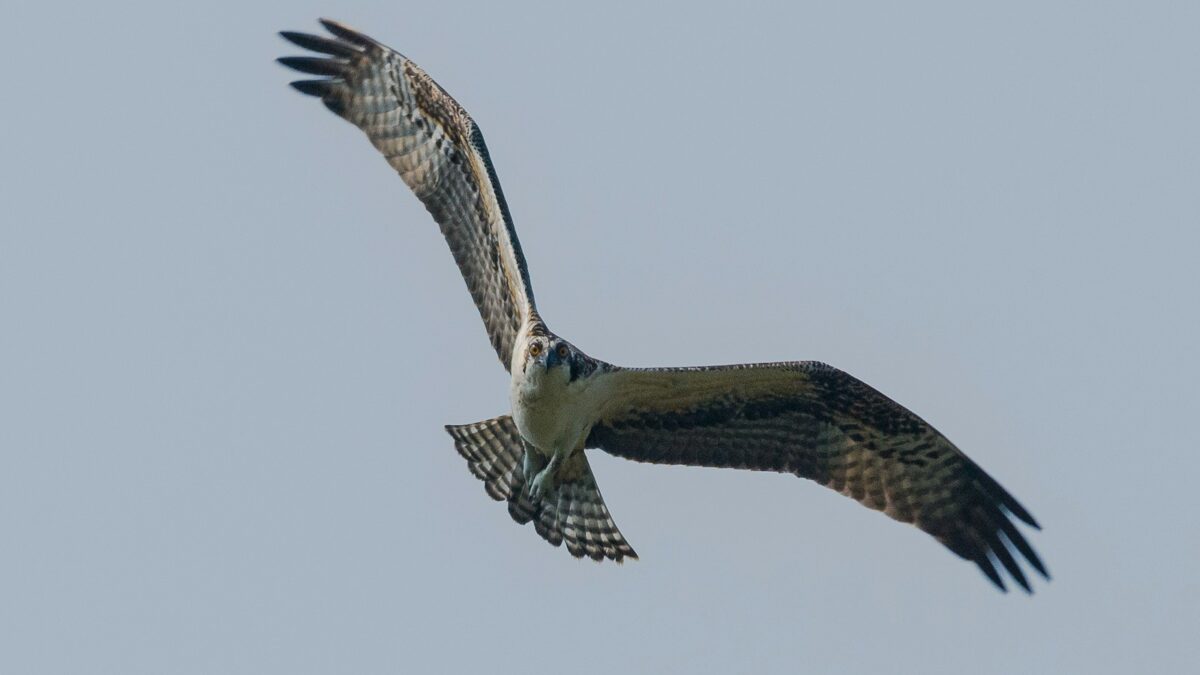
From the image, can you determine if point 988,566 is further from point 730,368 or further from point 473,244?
point 473,244

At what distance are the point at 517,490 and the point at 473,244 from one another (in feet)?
5.83

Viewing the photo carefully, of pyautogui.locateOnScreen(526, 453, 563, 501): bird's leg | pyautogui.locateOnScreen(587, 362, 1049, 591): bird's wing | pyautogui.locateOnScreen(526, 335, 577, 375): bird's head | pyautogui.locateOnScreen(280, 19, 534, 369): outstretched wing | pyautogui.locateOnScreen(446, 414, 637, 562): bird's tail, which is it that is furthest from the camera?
pyautogui.locateOnScreen(446, 414, 637, 562): bird's tail

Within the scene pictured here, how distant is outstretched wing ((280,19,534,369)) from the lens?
460 inches

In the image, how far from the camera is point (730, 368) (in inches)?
440

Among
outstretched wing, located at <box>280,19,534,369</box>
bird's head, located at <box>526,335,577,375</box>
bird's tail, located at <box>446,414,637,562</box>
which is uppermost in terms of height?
outstretched wing, located at <box>280,19,534,369</box>

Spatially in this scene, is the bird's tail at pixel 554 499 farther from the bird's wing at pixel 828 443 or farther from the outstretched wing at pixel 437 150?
the outstretched wing at pixel 437 150

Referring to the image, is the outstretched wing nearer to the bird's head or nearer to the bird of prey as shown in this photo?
the bird of prey

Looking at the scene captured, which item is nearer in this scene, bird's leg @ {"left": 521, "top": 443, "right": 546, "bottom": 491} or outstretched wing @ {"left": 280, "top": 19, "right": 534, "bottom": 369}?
outstretched wing @ {"left": 280, "top": 19, "right": 534, "bottom": 369}

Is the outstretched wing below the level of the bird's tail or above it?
above

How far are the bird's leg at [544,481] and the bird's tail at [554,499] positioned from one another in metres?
0.08

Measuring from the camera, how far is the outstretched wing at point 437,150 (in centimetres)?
1168

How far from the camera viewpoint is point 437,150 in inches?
481

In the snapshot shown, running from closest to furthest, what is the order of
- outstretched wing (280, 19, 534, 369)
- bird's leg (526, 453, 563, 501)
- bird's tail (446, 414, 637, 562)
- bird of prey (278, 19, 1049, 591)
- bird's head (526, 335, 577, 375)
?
bird's head (526, 335, 577, 375), bird of prey (278, 19, 1049, 591), outstretched wing (280, 19, 534, 369), bird's leg (526, 453, 563, 501), bird's tail (446, 414, 637, 562)

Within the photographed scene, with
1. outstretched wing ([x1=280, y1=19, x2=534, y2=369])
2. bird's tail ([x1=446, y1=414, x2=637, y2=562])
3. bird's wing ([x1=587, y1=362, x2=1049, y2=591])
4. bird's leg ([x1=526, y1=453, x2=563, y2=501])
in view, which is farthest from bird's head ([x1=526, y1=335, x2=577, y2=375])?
bird's tail ([x1=446, y1=414, x2=637, y2=562])
